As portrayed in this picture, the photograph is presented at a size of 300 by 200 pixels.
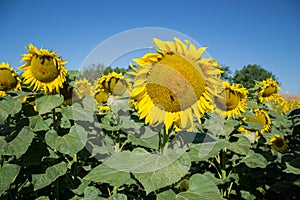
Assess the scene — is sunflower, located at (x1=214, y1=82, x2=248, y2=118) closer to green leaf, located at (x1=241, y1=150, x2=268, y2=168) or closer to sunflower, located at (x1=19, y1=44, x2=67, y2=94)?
green leaf, located at (x1=241, y1=150, x2=268, y2=168)

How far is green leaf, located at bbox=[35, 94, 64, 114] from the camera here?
2.38m

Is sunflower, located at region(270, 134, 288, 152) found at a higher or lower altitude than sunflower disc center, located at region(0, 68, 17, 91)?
lower

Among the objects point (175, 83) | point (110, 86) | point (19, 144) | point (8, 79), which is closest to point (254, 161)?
point (175, 83)

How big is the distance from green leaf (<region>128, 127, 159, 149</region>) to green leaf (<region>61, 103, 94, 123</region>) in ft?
2.62

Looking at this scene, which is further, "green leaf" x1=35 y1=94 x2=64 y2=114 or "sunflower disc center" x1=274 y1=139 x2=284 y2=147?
"sunflower disc center" x1=274 y1=139 x2=284 y2=147

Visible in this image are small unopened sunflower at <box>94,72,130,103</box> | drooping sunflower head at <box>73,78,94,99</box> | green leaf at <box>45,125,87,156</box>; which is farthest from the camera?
small unopened sunflower at <box>94,72,130,103</box>

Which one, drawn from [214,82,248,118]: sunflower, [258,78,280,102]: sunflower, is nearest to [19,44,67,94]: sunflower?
[214,82,248,118]: sunflower

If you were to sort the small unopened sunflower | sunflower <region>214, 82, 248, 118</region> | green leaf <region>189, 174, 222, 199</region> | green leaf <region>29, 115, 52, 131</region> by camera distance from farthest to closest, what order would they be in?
the small unopened sunflower → sunflower <region>214, 82, 248, 118</region> → green leaf <region>29, 115, 52, 131</region> → green leaf <region>189, 174, 222, 199</region>

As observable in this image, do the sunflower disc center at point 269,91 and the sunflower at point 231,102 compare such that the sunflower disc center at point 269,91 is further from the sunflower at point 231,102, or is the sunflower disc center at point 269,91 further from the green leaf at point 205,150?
the green leaf at point 205,150

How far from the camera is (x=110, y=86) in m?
4.62

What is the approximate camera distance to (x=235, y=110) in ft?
11.6

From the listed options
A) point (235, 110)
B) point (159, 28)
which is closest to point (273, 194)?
point (235, 110)

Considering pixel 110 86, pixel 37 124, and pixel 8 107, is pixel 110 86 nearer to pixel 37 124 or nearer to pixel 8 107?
pixel 37 124

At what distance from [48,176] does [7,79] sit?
186cm
